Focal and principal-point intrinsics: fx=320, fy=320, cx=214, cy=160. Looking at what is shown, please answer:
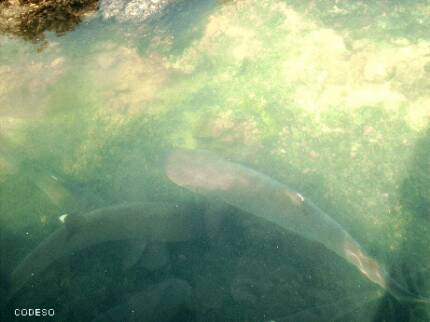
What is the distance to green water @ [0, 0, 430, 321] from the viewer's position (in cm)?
330

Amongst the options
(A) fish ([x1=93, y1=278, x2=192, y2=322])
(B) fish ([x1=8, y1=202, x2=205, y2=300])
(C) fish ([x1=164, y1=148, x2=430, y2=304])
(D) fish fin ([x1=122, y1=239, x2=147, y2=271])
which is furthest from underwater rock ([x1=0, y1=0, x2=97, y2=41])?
(A) fish ([x1=93, y1=278, x2=192, y2=322])

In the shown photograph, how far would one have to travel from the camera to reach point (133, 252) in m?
3.57

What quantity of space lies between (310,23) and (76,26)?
387cm

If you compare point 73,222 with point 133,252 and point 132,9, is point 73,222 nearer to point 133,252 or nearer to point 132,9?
point 133,252

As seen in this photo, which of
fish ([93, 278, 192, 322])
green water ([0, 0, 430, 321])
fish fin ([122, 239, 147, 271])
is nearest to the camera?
fish ([93, 278, 192, 322])

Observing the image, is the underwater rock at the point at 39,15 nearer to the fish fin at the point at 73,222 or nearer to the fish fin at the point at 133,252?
the fish fin at the point at 73,222

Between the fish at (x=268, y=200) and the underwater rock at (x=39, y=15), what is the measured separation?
3.29m

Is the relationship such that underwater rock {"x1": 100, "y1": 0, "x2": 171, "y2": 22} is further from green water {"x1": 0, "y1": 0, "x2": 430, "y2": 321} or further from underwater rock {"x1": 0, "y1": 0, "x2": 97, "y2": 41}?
underwater rock {"x1": 0, "y1": 0, "x2": 97, "y2": 41}

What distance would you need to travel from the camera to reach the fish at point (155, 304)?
3127mm

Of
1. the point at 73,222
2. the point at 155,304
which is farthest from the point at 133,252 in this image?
the point at 73,222

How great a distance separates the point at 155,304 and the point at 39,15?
5.34m

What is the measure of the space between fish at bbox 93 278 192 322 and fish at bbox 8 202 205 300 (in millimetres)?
417

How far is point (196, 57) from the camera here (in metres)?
4.95

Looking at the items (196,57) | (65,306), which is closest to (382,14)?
(196,57)
